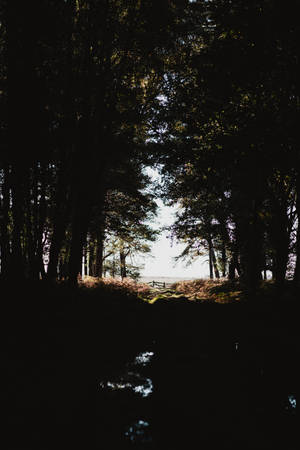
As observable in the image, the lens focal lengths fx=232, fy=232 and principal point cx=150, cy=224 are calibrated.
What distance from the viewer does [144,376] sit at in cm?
482

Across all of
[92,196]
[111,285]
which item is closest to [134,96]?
[92,196]

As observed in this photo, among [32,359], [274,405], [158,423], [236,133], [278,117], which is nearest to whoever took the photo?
[158,423]

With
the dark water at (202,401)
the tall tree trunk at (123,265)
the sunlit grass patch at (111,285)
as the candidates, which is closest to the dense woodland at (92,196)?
the dark water at (202,401)

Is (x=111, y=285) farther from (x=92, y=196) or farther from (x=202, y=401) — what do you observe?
(x=202, y=401)

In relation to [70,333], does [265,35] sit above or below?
above

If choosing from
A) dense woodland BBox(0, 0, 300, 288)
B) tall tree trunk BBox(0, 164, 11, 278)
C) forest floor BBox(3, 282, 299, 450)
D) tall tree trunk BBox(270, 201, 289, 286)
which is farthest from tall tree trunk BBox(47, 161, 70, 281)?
tall tree trunk BBox(270, 201, 289, 286)

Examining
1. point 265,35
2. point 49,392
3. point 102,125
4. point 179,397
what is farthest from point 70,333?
point 265,35

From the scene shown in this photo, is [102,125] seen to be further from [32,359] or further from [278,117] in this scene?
[32,359]

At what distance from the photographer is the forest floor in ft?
10.3

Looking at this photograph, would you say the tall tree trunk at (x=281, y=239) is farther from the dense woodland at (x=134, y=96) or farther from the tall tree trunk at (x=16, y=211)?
the tall tree trunk at (x=16, y=211)

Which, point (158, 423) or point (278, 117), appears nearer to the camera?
point (158, 423)

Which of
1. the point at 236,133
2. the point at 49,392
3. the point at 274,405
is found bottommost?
the point at 274,405

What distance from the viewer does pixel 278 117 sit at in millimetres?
6012

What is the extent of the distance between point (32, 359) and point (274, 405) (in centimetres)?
447
